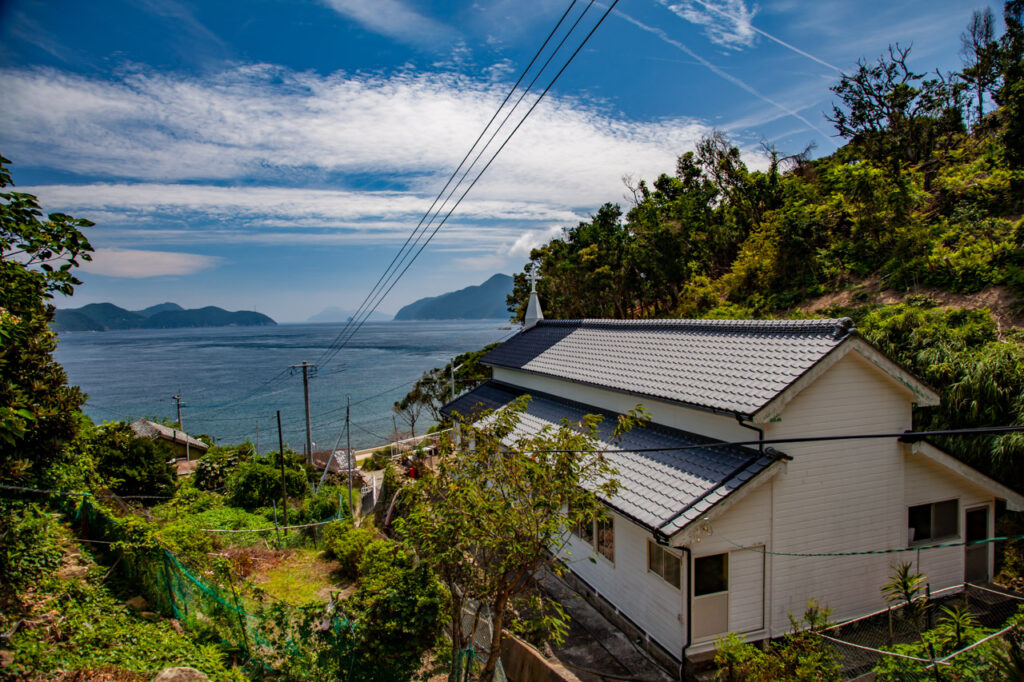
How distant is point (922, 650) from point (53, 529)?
551 inches

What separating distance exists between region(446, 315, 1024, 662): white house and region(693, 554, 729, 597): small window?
2cm

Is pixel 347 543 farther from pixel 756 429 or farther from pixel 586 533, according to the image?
pixel 756 429

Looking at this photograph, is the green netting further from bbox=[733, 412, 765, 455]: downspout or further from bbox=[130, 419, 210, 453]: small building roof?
bbox=[130, 419, 210, 453]: small building roof

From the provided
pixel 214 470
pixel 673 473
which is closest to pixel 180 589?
pixel 673 473

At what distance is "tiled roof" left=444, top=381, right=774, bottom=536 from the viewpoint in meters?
9.22

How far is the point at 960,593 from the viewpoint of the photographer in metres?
11.1

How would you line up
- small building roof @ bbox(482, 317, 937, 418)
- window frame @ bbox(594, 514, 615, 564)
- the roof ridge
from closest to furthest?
small building roof @ bbox(482, 317, 937, 418) < the roof ridge < window frame @ bbox(594, 514, 615, 564)

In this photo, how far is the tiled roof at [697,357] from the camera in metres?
10.3

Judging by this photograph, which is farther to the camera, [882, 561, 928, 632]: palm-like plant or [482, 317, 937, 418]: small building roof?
[482, 317, 937, 418]: small building roof

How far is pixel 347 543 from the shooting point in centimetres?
1451

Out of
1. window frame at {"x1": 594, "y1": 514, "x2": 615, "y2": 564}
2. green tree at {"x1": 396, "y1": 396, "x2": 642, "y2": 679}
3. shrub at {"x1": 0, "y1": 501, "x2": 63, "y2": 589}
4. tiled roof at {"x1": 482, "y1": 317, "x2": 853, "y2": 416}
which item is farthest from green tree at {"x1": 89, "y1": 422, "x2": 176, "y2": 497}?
window frame at {"x1": 594, "y1": 514, "x2": 615, "y2": 564}

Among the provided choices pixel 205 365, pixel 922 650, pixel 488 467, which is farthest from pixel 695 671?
pixel 205 365

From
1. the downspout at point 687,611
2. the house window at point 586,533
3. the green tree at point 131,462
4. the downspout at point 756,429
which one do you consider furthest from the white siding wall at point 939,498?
the green tree at point 131,462

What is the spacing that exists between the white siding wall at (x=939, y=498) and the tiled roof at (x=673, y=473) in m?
3.86
